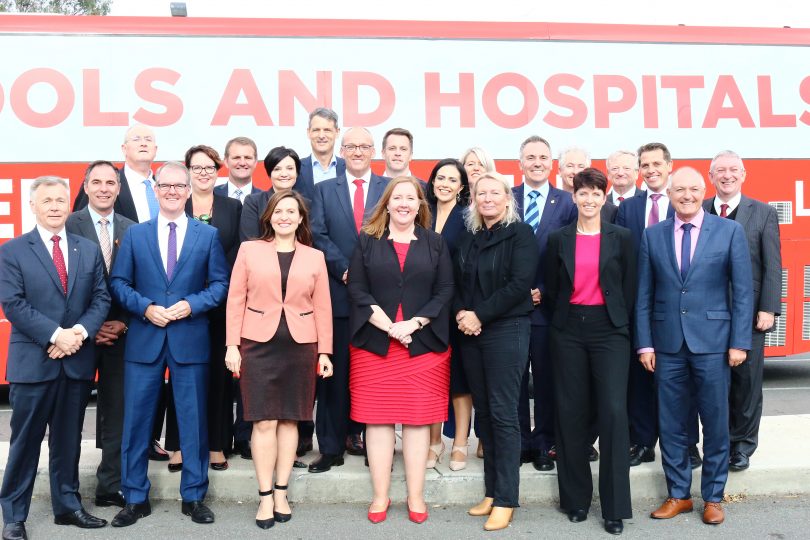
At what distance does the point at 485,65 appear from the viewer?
752 cm

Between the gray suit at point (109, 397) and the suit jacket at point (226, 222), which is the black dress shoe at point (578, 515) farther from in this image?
the gray suit at point (109, 397)

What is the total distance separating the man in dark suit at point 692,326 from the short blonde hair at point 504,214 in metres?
0.86

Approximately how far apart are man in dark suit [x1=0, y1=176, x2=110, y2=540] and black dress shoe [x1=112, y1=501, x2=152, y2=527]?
0.09 meters

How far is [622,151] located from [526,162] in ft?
3.83

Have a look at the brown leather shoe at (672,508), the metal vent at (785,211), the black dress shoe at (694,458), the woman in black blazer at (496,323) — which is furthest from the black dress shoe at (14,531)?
the metal vent at (785,211)

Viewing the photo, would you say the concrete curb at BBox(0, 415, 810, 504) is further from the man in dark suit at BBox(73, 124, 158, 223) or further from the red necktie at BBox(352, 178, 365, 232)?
the man in dark suit at BBox(73, 124, 158, 223)

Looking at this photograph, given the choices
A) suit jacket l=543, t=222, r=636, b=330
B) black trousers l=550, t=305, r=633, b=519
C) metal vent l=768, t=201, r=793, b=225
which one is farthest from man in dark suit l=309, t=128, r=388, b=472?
metal vent l=768, t=201, r=793, b=225

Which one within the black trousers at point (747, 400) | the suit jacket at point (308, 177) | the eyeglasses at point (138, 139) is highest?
the eyeglasses at point (138, 139)

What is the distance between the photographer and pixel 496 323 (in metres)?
4.55

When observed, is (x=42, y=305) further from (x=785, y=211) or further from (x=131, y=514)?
(x=785, y=211)

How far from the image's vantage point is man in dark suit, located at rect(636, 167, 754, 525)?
4453mm

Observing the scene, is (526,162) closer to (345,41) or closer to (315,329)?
(315,329)

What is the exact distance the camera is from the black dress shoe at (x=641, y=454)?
5125mm

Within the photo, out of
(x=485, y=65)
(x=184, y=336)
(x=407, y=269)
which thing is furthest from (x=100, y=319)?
(x=485, y=65)
